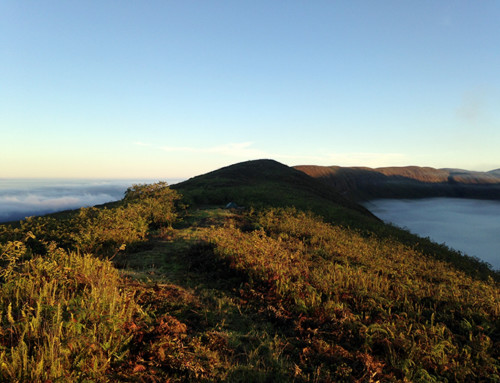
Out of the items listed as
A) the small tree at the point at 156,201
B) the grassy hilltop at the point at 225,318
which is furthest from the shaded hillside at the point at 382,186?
the grassy hilltop at the point at 225,318

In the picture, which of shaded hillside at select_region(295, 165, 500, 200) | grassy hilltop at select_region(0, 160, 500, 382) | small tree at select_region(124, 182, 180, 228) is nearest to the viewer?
grassy hilltop at select_region(0, 160, 500, 382)

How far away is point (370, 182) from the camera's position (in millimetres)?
166000

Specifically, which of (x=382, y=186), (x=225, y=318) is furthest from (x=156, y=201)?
(x=382, y=186)

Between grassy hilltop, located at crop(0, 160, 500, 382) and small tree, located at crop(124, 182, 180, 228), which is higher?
small tree, located at crop(124, 182, 180, 228)

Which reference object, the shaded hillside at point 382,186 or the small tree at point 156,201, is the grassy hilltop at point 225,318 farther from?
the shaded hillside at point 382,186

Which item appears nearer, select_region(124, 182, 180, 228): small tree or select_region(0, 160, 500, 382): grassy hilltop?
select_region(0, 160, 500, 382): grassy hilltop

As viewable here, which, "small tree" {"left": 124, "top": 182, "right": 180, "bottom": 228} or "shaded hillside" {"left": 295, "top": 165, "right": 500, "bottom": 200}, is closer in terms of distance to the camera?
"small tree" {"left": 124, "top": 182, "right": 180, "bottom": 228}

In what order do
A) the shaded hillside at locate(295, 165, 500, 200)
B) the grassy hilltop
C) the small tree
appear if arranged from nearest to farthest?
1. the grassy hilltop
2. the small tree
3. the shaded hillside at locate(295, 165, 500, 200)

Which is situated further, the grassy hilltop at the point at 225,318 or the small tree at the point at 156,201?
the small tree at the point at 156,201

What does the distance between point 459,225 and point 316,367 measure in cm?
10675

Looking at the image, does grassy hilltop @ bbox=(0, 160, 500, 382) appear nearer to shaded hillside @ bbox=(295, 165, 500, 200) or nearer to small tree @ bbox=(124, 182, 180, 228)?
small tree @ bbox=(124, 182, 180, 228)

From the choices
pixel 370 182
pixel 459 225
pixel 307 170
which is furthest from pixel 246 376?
pixel 370 182

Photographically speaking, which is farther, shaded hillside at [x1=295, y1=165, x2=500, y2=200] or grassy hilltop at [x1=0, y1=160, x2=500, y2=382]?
shaded hillside at [x1=295, y1=165, x2=500, y2=200]

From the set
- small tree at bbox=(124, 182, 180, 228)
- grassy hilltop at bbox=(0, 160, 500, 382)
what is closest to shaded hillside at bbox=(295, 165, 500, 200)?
small tree at bbox=(124, 182, 180, 228)
